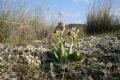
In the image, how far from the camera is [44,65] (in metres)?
4.66

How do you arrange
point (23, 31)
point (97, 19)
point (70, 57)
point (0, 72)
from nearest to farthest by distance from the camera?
point (0, 72)
point (70, 57)
point (23, 31)
point (97, 19)

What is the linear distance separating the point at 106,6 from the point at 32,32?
322cm

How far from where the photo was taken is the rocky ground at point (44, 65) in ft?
14.2

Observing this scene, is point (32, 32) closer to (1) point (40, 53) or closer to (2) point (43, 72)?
(1) point (40, 53)

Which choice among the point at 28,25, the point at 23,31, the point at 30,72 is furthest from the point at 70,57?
the point at 28,25

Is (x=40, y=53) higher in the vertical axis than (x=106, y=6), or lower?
lower

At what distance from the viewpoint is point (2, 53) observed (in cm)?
500

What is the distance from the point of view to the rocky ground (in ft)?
14.2

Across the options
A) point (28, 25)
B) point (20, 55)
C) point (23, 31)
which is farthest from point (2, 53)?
point (28, 25)

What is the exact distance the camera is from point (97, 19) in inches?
405

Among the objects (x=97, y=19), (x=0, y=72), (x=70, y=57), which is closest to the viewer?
(x=0, y=72)

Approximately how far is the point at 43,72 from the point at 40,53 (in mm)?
576

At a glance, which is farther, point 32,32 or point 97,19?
point 97,19

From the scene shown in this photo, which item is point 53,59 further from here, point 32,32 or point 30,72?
point 32,32
